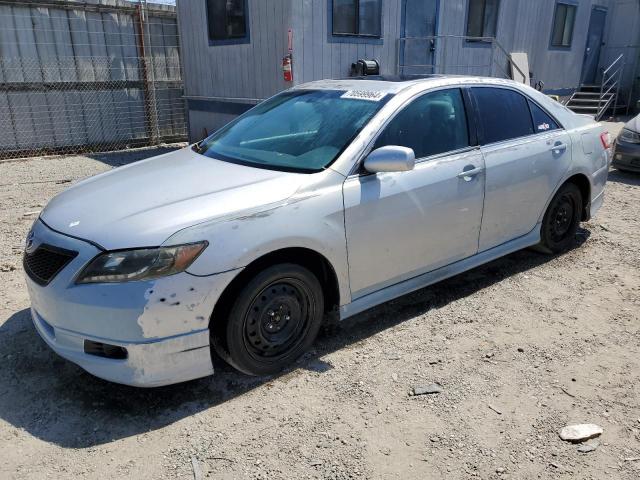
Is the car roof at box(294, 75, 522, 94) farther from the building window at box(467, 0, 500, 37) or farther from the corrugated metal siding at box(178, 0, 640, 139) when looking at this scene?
the building window at box(467, 0, 500, 37)

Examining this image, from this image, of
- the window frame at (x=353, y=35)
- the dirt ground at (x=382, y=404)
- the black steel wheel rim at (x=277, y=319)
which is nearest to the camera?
the dirt ground at (x=382, y=404)

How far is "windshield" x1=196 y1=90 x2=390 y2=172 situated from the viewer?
3457mm

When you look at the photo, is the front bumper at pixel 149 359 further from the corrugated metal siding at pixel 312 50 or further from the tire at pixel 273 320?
the corrugated metal siding at pixel 312 50

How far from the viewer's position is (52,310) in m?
2.82

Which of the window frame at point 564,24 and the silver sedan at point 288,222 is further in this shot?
the window frame at point 564,24

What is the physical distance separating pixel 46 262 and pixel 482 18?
36.9 feet

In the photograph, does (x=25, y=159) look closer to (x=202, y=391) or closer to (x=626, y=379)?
(x=202, y=391)

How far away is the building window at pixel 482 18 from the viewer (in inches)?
449

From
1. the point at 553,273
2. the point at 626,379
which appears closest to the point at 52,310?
the point at 626,379

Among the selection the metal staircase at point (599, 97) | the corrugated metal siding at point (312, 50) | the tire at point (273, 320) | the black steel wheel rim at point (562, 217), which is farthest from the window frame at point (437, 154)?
the metal staircase at point (599, 97)

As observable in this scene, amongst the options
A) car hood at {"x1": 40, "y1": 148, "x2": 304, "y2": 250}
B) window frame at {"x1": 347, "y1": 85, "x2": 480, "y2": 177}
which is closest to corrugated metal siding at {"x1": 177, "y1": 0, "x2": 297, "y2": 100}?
window frame at {"x1": 347, "y1": 85, "x2": 480, "y2": 177}

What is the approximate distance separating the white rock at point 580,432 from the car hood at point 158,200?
193 centimetres

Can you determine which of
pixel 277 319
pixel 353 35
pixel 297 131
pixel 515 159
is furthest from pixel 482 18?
pixel 277 319

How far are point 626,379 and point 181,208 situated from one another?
2791 mm
